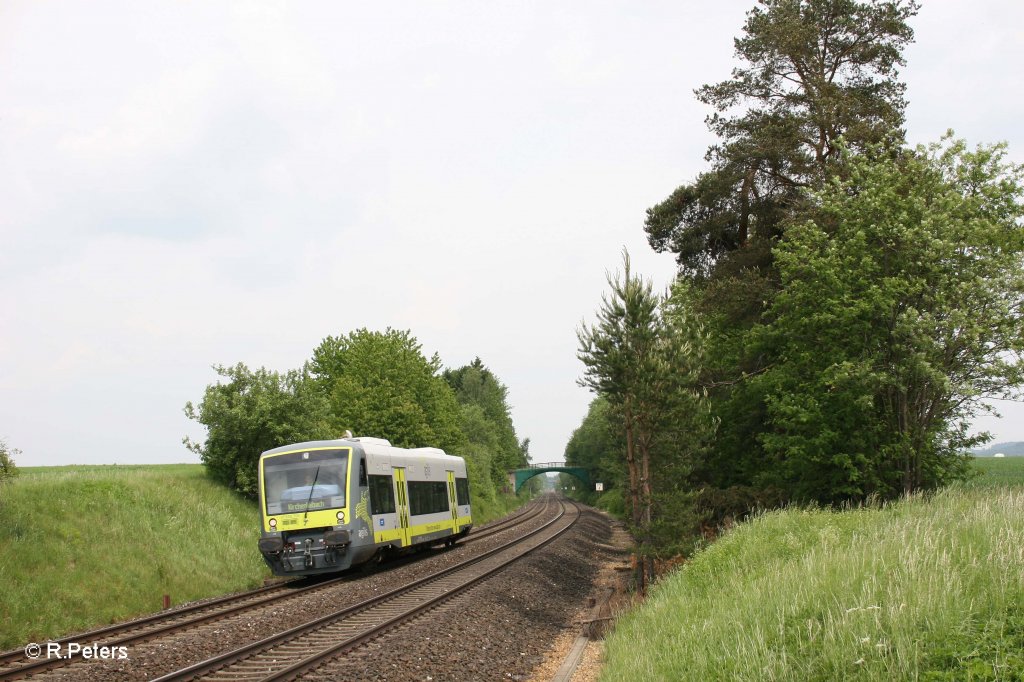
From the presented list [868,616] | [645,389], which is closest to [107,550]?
[645,389]

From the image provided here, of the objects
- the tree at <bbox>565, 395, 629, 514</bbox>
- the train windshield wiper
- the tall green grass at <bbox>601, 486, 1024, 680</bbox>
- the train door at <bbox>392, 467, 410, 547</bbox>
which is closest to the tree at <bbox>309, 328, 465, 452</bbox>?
the tree at <bbox>565, 395, 629, 514</bbox>

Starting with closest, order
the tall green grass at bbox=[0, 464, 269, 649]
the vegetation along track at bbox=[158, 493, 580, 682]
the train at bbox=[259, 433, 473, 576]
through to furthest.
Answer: the vegetation along track at bbox=[158, 493, 580, 682] < the tall green grass at bbox=[0, 464, 269, 649] < the train at bbox=[259, 433, 473, 576]

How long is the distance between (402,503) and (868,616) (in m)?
17.7

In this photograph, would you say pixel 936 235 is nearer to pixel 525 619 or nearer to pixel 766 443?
pixel 766 443

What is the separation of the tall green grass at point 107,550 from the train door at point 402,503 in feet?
12.7

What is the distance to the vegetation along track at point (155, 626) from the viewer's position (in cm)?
1057

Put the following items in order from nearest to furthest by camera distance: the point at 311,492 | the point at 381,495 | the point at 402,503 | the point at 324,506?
1. the point at 324,506
2. the point at 311,492
3. the point at 381,495
4. the point at 402,503

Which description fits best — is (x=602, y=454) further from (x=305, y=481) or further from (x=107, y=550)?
(x=107, y=550)

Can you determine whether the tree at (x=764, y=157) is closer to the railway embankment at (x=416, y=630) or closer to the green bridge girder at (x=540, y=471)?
the railway embankment at (x=416, y=630)

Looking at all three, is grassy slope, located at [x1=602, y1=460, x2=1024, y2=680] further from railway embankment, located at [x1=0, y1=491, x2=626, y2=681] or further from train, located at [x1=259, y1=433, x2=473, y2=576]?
train, located at [x1=259, y1=433, x2=473, y2=576]

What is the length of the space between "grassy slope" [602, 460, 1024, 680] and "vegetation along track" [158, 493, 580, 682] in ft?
12.3

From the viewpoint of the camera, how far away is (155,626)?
13711mm

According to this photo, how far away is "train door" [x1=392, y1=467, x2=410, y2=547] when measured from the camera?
2256cm

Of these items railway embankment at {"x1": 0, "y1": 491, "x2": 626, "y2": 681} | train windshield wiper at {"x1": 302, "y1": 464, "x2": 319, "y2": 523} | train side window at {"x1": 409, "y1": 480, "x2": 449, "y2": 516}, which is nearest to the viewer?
railway embankment at {"x1": 0, "y1": 491, "x2": 626, "y2": 681}
